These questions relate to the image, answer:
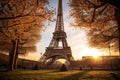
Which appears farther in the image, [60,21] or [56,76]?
[60,21]

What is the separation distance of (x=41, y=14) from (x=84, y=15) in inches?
223

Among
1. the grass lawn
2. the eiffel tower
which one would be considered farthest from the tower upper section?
the grass lawn

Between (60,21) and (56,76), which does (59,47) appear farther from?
(56,76)

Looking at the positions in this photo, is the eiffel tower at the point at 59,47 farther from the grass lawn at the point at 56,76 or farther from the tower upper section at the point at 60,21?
the grass lawn at the point at 56,76

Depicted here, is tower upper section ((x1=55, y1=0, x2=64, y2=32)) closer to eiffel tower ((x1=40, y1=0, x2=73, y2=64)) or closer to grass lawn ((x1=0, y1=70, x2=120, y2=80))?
eiffel tower ((x1=40, y1=0, x2=73, y2=64))

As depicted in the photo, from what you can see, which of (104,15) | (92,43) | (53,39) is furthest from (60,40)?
(104,15)

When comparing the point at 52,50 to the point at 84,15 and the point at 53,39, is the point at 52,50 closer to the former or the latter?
the point at 53,39

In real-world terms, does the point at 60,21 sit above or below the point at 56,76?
above

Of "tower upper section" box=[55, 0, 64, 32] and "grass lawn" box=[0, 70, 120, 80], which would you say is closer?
"grass lawn" box=[0, 70, 120, 80]

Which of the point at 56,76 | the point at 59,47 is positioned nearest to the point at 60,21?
the point at 59,47

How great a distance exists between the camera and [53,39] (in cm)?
8125

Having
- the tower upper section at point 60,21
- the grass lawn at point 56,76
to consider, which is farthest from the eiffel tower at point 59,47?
the grass lawn at point 56,76

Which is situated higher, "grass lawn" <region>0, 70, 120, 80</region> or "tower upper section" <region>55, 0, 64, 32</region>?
"tower upper section" <region>55, 0, 64, 32</region>

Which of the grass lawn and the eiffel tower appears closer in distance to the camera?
the grass lawn
